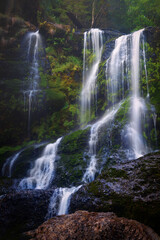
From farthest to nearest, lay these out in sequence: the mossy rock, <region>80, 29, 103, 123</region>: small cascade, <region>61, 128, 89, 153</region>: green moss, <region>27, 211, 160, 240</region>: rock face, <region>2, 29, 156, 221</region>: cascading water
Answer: <region>80, 29, 103, 123</region>: small cascade
<region>61, 128, 89, 153</region>: green moss
the mossy rock
<region>2, 29, 156, 221</region>: cascading water
<region>27, 211, 160, 240</region>: rock face

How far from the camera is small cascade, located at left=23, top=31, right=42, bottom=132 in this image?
12883 mm

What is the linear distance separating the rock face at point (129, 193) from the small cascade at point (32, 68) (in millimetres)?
10002

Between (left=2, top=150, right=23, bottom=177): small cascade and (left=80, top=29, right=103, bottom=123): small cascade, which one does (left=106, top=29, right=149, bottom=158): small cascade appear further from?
(left=2, top=150, right=23, bottom=177): small cascade

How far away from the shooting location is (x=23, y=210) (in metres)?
5.14

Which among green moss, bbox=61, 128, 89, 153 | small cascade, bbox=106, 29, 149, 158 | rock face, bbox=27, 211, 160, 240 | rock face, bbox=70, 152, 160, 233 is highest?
small cascade, bbox=106, 29, 149, 158

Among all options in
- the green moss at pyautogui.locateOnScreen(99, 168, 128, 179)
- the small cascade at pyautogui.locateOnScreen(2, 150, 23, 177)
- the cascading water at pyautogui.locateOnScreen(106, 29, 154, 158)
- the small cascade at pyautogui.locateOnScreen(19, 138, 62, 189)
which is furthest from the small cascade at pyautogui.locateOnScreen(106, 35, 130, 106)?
the small cascade at pyautogui.locateOnScreen(2, 150, 23, 177)

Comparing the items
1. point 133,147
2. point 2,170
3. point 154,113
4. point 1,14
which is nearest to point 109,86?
point 154,113

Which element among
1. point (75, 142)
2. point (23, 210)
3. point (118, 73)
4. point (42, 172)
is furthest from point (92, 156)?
point (118, 73)

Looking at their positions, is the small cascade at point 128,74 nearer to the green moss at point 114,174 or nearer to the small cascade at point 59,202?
the green moss at point 114,174

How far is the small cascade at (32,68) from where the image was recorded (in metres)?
12.9

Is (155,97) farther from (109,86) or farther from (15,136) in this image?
(15,136)

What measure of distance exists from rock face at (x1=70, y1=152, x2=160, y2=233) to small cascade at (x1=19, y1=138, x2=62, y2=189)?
359cm

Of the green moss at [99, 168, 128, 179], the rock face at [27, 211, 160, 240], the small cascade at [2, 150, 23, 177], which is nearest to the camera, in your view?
the rock face at [27, 211, 160, 240]

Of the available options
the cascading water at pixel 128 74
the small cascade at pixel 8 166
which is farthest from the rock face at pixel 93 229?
the small cascade at pixel 8 166
